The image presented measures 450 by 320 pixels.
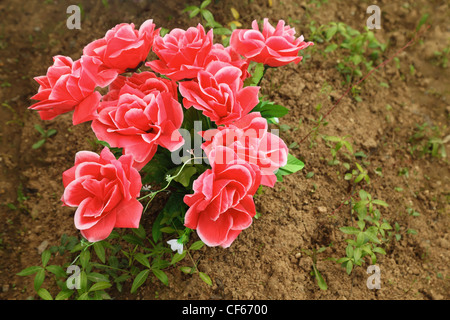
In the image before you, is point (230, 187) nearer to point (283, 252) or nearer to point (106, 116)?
point (106, 116)

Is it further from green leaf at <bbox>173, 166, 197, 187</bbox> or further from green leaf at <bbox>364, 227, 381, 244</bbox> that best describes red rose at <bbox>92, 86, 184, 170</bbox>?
green leaf at <bbox>364, 227, 381, 244</bbox>

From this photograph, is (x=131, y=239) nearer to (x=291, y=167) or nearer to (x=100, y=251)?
(x=100, y=251)

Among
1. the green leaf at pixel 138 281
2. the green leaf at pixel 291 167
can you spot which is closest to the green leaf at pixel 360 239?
the green leaf at pixel 291 167

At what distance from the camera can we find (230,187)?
2.62ft

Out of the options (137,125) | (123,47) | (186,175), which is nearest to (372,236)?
(186,175)

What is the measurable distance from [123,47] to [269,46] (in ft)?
1.38

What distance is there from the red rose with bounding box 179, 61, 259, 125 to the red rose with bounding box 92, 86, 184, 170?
0.28 feet

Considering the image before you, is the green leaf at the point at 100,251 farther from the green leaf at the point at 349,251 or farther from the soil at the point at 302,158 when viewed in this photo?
the green leaf at the point at 349,251

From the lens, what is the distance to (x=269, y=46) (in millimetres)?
977

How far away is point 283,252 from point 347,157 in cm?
67

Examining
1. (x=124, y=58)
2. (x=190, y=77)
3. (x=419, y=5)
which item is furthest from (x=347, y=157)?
(x=419, y=5)

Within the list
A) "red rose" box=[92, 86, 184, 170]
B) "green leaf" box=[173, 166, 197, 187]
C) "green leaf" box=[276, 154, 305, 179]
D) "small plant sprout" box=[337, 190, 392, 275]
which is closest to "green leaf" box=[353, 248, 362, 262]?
"small plant sprout" box=[337, 190, 392, 275]

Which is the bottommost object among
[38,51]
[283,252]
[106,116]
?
[283,252]

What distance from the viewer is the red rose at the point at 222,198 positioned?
77 centimetres
